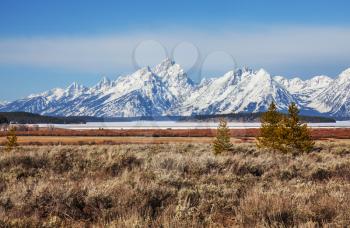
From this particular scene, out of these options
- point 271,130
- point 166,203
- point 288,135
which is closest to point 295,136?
point 288,135

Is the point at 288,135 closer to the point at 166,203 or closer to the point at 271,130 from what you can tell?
the point at 271,130

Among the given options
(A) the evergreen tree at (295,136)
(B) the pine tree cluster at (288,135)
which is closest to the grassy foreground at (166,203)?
(B) the pine tree cluster at (288,135)

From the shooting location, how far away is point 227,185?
10547 millimetres

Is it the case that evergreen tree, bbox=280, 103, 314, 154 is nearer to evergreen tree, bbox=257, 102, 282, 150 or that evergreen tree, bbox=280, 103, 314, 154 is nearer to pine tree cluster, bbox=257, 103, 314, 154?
pine tree cluster, bbox=257, 103, 314, 154

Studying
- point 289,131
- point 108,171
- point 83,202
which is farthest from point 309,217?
point 289,131

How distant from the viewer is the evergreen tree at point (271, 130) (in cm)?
3153

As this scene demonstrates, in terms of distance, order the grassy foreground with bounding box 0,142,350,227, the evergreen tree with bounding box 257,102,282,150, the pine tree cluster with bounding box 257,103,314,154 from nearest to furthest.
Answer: the grassy foreground with bounding box 0,142,350,227, the pine tree cluster with bounding box 257,103,314,154, the evergreen tree with bounding box 257,102,282,150

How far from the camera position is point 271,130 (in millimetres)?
33062

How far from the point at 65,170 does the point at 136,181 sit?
15.6 ft

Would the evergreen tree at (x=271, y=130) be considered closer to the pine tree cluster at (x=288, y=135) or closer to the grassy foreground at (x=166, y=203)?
the pine tree cluster at (x=288, y=135)

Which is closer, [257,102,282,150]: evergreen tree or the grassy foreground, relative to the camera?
the grassy foreground

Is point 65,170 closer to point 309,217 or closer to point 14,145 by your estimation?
point 309,217

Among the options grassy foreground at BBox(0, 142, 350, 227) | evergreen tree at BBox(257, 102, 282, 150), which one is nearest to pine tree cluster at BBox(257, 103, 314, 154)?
evergreen tree at BBox(257, 102, 282, 150)

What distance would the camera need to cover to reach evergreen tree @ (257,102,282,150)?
103ft
